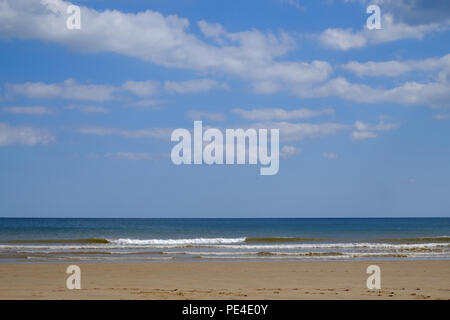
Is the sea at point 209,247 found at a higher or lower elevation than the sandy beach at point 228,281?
higher

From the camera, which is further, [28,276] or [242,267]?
[242,267]

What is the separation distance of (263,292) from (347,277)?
182 inches

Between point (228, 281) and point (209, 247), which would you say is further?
point (209, 247)

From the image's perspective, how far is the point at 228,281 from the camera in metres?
16.1

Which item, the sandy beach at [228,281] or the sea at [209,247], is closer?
the sandy beach at [228,281]

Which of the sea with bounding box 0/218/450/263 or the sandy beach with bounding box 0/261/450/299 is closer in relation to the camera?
the sandy beach with bounding box 0/261/450/299

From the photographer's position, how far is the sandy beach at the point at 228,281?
13055mm

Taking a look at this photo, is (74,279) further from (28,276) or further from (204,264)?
(204,264)

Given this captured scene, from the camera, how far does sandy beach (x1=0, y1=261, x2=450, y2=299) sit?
42.8ft

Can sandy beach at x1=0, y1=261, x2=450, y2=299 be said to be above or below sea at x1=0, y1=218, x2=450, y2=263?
below
